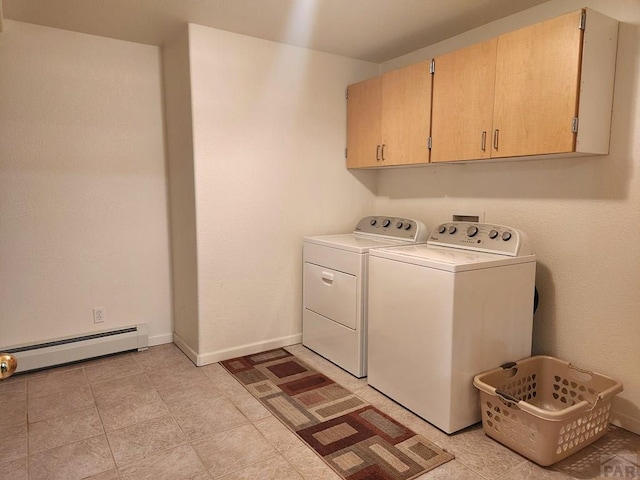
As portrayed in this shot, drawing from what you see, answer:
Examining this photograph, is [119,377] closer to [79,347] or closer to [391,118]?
[79,347]

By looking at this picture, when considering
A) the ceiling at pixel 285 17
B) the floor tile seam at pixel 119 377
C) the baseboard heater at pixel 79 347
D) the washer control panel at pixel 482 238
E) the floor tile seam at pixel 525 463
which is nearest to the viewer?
the floor tile seam at pixel 525 463

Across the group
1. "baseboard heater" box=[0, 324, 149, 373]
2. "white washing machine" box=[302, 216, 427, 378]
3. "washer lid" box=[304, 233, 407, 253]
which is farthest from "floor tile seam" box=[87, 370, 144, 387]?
"washer lid" box=[304, 233, 407, 253]

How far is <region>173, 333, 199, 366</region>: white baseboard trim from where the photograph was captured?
9.69ft

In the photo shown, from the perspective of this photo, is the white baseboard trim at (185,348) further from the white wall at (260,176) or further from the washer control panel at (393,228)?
the washer control panel at (393,228)

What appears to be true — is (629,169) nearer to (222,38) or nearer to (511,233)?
(511,233)

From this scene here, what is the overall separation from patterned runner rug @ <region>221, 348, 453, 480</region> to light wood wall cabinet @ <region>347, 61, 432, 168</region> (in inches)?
62.7

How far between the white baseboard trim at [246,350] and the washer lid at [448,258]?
3.93 feet

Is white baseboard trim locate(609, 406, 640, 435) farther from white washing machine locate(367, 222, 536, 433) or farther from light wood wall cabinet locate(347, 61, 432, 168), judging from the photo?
light wood wall cabinet locate(347, 61, 432, 168)

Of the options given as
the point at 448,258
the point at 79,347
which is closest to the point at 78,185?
the point at 79,347

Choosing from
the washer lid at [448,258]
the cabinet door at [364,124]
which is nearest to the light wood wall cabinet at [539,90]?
the washer lid at [448,258]

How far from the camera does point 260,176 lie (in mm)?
3059

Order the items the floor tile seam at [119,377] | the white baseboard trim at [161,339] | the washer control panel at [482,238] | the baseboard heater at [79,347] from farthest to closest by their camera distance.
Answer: the white baseboard trim at [161,339], the baseboard heater at [79,347], the floor tile seam at [119,377], the washer control panel at [482,238]

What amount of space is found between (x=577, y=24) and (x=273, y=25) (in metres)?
1.73

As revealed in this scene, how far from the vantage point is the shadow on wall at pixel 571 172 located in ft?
6.77
